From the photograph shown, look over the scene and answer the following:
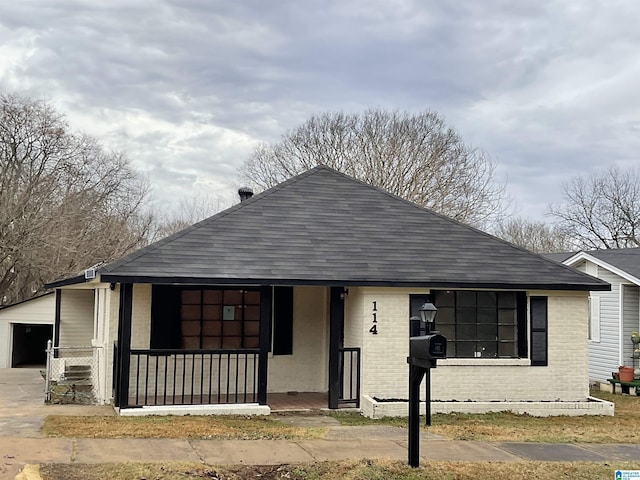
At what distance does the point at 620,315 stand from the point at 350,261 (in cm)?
922

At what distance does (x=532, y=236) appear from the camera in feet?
170

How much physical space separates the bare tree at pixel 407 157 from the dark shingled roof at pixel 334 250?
2153 centimetres

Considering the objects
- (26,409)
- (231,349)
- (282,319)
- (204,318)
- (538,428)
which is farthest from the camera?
(282,319)

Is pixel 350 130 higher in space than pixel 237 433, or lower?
higher

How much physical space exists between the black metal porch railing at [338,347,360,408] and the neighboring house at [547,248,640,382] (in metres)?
8.61

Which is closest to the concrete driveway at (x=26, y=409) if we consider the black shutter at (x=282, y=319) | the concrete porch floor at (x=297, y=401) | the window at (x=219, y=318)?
the window at (x=219, y=318)

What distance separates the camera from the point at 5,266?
2736 centimetres

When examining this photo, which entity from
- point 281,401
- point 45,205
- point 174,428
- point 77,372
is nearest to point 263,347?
point 281,401

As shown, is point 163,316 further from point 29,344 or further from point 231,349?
point 29,344

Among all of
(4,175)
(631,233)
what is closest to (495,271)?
(4,175)

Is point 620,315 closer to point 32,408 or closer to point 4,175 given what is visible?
point 32,408

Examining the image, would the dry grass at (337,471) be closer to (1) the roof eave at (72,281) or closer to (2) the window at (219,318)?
(2) the window at (219,318)

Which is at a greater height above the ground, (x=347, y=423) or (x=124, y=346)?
(x=124, y=346)

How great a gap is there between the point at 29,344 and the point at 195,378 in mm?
13938
